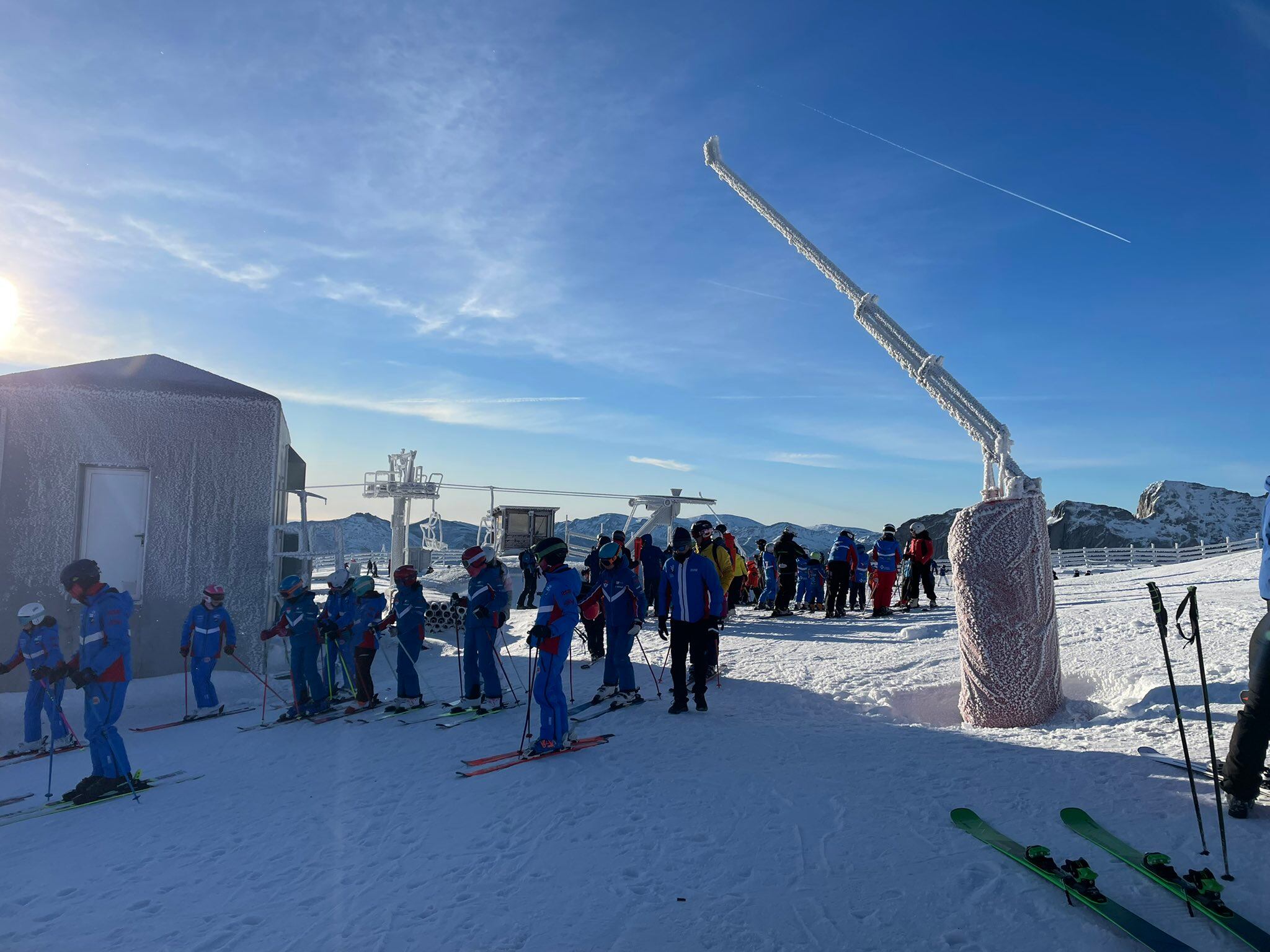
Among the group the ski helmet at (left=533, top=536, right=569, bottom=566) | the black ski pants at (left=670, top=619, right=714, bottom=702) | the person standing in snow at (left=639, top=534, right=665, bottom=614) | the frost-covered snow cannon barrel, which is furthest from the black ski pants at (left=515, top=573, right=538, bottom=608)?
the frost-covered snow cannon barrel

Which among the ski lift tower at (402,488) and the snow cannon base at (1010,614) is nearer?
the snow cannon base at (1010,614)

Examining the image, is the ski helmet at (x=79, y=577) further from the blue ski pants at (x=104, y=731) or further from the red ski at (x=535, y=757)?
the red ski at (x=535, y=757)

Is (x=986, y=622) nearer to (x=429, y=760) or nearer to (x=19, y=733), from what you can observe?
(x=429, y=760)

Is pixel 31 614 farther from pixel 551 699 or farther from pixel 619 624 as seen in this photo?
pixel 619 624

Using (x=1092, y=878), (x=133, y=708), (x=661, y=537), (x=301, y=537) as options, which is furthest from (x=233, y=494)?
(x=661, y=537)

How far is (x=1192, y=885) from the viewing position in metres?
3.32

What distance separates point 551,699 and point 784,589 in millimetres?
9494

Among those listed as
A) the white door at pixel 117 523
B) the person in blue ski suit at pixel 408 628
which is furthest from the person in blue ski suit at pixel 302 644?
the white door at pixel 117 523

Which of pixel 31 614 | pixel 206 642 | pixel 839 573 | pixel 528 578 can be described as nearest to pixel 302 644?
pixel 206 642

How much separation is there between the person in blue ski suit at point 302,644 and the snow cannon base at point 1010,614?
784 cm

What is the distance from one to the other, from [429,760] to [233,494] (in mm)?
7344

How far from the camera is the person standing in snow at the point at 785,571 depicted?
15.4 metres

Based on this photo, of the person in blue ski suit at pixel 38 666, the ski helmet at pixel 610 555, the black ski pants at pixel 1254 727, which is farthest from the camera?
the ski helmet at pixel 610 555

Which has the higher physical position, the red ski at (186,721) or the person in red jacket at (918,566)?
the person in red jacket at (918,566)
